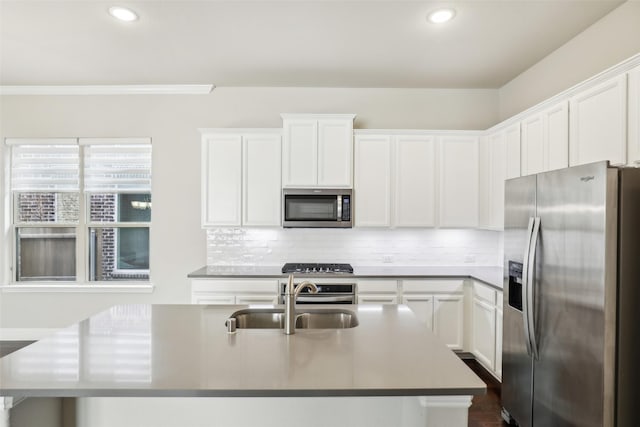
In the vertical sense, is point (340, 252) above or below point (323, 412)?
above

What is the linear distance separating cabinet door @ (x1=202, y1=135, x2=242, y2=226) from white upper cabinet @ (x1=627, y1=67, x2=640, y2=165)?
120 inches

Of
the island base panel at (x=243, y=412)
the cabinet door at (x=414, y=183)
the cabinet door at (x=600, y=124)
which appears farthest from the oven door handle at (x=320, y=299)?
the cabinet door at (x=600, y=124)

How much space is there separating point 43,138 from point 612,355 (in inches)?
209

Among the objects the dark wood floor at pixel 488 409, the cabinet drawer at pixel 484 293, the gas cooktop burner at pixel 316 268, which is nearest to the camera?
the dark wood floor at pixel 488 409

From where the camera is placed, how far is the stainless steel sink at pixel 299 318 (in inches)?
81.8

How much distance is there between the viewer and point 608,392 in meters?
1.67

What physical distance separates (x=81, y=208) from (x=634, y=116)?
500 cm

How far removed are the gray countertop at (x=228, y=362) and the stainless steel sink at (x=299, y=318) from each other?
0.21 meters

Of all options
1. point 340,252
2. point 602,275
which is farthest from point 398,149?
point 602,275

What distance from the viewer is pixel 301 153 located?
3.64 meters

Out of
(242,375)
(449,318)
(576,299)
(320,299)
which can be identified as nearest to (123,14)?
(242,375)

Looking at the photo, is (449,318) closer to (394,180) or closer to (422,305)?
(422,305)

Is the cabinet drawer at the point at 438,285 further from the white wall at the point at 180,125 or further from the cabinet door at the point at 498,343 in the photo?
the white wall at the point at 180,125

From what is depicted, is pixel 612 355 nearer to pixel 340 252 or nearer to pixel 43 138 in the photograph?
pixel 340 252
